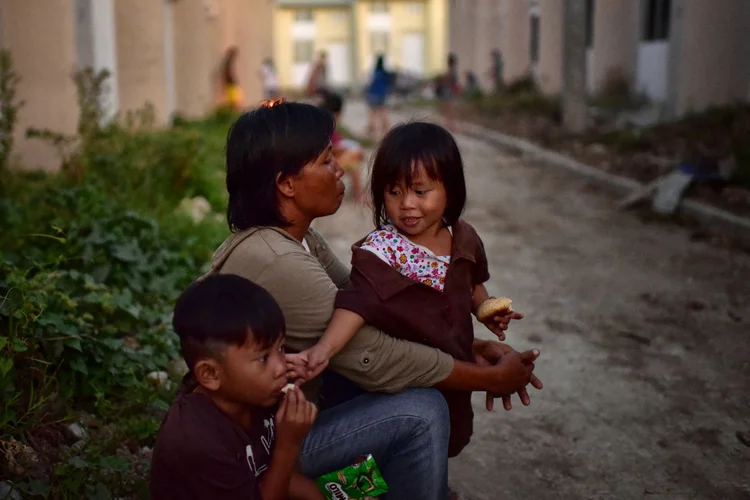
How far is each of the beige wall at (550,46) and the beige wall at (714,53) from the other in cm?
682

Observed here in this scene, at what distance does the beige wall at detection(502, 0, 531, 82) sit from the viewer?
2312cm

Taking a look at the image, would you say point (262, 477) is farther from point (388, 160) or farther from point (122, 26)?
point (122, 26)

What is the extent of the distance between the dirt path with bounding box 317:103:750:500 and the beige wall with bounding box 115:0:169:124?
426cm

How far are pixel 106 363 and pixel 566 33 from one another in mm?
11272

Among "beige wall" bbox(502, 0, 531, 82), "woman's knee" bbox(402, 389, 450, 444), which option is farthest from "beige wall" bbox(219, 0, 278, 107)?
"woman's knee" bbox(402, 389, 450, 444)

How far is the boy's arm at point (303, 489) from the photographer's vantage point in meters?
2.15

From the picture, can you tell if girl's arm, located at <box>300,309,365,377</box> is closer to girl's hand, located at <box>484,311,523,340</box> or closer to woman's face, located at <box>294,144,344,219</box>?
woman's face, located at <box>294,144,344,219</box>

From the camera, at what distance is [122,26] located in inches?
433

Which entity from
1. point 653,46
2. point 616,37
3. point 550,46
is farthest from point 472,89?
point 653,46

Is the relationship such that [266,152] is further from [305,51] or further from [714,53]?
[305,51]

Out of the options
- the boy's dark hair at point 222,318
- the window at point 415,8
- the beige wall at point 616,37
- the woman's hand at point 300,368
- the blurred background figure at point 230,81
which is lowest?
the woman's hand at point 300,368

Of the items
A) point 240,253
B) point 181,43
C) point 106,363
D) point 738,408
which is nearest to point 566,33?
point 181,43

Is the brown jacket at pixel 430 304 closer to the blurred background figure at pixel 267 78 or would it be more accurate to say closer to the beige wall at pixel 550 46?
the beige wall at pixel 550 46

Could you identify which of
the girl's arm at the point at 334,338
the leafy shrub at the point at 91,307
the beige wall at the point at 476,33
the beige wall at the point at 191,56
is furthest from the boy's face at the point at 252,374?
the beige wall at the point at 476,33
